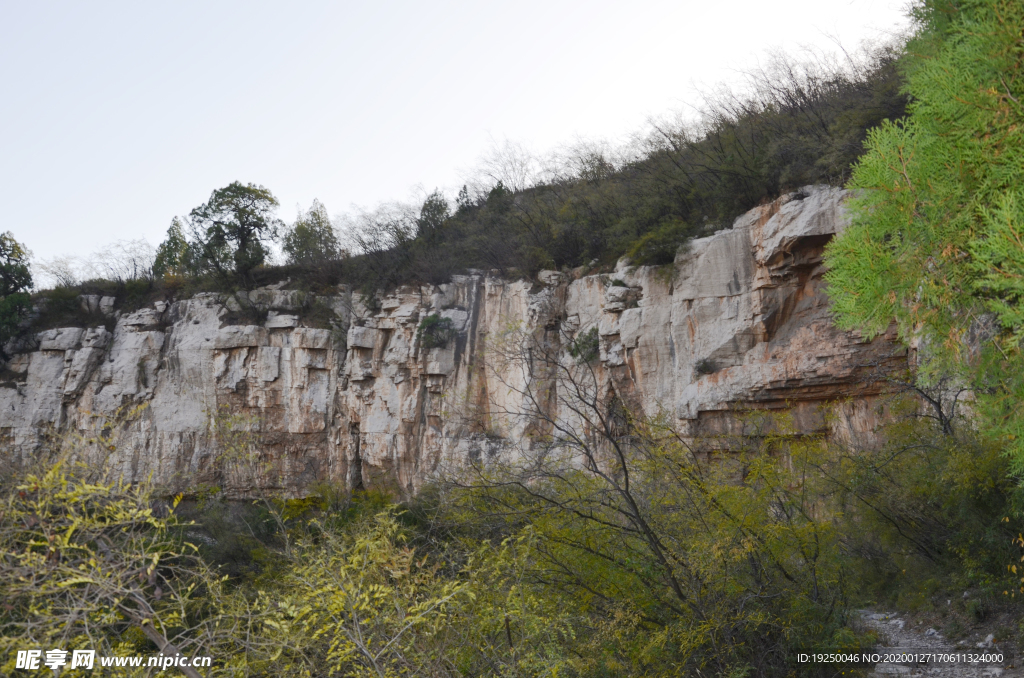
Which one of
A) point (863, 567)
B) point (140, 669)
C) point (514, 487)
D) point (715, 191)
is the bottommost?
point (863, 567)

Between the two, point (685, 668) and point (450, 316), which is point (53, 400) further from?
point (685, 668)

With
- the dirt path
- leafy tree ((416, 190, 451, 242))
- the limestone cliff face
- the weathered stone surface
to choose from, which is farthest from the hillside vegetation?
the weathered stone surface

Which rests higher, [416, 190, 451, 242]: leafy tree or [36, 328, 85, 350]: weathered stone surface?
[416, 190, 451, 242]: leafy tree

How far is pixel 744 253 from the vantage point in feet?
48.5

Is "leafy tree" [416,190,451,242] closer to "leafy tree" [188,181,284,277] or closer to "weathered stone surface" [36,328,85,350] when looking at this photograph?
"leafy tree" [188,181,284,277]

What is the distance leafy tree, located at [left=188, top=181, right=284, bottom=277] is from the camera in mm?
25562

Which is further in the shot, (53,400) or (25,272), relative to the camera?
(25,272)

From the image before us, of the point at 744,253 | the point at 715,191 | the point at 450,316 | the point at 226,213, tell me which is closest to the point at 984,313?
the point at 744,253

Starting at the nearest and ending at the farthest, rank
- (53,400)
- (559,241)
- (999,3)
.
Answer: (999,3) < (559,241) < (53,400)

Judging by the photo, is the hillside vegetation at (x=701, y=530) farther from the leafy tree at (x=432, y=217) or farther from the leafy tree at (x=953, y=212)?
the leafy tree at (x=432, y=217)

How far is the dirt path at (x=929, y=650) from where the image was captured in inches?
266

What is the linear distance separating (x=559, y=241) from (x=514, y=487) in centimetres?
1491

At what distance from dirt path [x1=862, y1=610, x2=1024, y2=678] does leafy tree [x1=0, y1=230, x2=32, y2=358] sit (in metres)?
31.6

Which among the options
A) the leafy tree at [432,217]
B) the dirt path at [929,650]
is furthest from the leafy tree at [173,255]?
the dirt path at [929,650]
